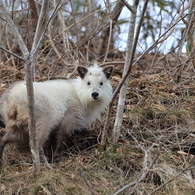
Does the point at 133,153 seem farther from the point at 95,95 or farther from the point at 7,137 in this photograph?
the point at 7,137

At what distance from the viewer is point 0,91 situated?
6680 millimetres

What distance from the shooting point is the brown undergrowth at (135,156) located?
4457 millimetres

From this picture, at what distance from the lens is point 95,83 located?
592cm

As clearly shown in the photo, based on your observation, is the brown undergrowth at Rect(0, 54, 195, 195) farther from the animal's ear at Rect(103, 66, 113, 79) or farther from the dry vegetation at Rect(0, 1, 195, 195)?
the animal's ear at Rect(103, 66, 113, 79)

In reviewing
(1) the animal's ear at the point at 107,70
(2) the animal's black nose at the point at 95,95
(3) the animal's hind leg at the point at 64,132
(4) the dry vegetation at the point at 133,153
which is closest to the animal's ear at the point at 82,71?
(1) the animal's ear at the point at 107,70

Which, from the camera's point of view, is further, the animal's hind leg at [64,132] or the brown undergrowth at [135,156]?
the animal's hind leg at [64,132]

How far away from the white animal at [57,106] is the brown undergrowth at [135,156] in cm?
31

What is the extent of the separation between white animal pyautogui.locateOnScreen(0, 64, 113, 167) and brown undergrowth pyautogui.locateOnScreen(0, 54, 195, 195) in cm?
31

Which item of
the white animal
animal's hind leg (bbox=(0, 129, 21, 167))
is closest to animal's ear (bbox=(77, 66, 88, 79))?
the white animal

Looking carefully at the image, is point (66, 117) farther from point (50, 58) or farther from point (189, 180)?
point (50, 58)

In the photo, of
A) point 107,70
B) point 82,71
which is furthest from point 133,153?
point 82,71

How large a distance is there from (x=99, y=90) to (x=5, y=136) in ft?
5.68

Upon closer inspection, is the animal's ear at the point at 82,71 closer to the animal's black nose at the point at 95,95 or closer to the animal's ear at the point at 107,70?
the animal's ear at the point at 107,70

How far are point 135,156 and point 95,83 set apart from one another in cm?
146
